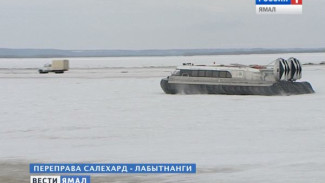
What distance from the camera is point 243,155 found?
14.8 m

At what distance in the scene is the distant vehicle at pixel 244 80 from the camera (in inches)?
1403

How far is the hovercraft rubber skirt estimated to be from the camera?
35.3m

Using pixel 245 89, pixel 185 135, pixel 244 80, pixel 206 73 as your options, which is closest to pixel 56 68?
pixel 206 73

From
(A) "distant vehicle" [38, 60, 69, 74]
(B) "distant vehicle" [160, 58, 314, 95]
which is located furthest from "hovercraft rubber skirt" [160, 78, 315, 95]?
(A) "distant vehicle" [38, 60, 69, 74]

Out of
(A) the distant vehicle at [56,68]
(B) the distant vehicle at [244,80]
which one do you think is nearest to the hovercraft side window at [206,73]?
(B) the distant vehicle at [244,80]

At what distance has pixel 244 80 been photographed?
3597 cm

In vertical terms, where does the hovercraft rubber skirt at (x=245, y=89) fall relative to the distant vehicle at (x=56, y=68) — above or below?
below

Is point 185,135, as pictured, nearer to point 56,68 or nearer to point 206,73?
point 206,73

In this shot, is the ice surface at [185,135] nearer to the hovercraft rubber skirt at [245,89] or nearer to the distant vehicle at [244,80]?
Result: the hovercraft rubber skirt at [245,89]

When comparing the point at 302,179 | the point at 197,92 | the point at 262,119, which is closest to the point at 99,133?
the point at 262,119

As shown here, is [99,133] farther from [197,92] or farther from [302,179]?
[197,92]

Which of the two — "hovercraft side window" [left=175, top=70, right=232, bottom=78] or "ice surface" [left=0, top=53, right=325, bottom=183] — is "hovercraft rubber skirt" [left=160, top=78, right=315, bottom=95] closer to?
"hovercraft side window" [left=175, top=70, right=232, bottom=78]

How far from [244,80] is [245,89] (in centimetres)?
59

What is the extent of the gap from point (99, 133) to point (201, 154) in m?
5.34
